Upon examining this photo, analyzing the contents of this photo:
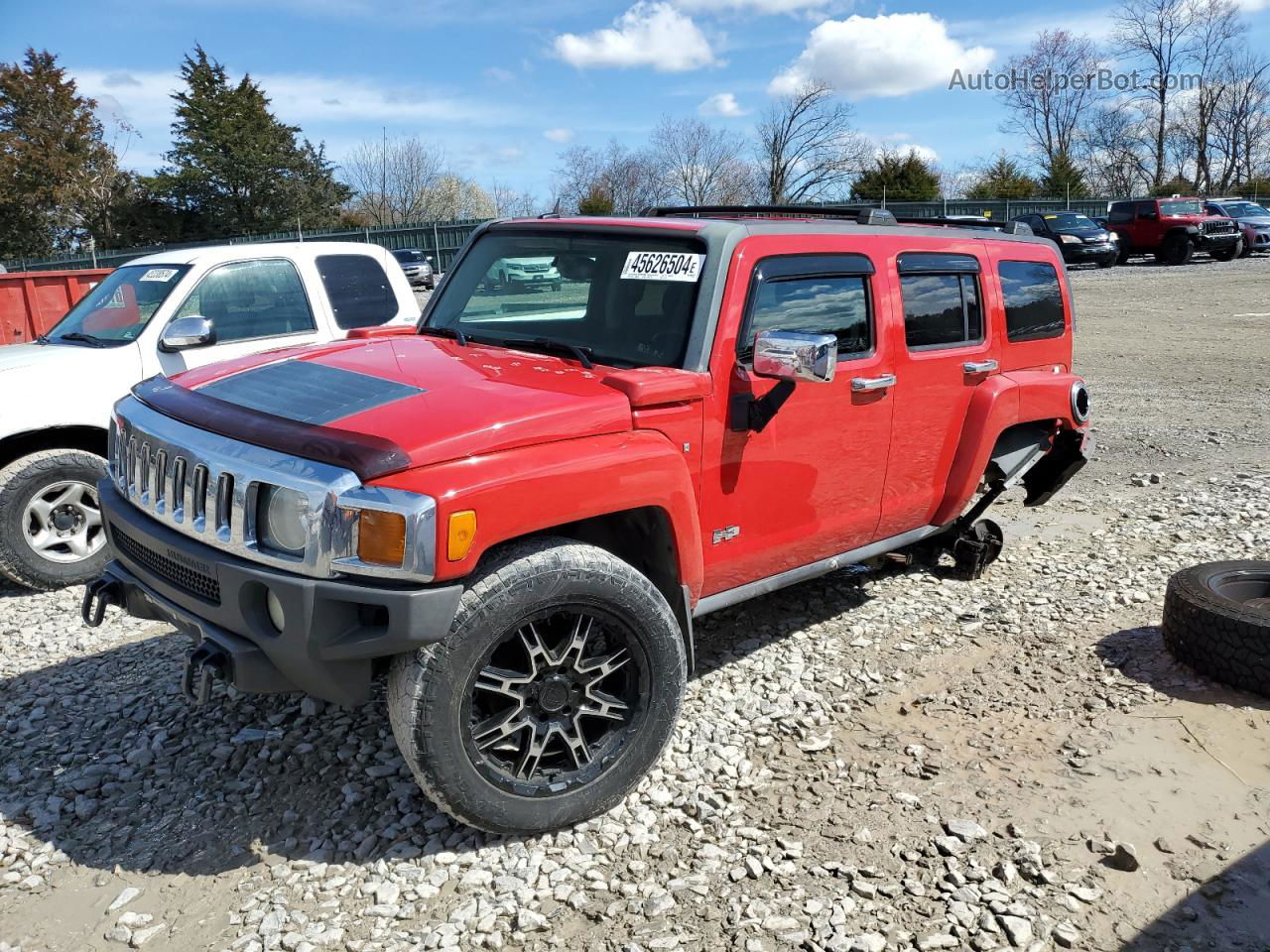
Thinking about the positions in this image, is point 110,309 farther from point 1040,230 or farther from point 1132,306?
point 1040,230

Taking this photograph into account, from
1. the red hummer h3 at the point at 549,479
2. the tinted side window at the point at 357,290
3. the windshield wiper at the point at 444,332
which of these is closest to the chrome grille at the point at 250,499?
the red hummer h3 at the point at 549,479

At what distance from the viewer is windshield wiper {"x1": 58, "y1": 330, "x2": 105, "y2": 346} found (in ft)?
19.2

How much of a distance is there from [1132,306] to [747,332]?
17.6 meters

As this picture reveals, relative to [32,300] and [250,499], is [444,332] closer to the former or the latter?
[250,499]

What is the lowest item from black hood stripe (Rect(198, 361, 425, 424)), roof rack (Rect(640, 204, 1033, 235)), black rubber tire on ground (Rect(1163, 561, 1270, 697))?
black rubber tire on ground (Rect(1163, 561, 1270, 697))

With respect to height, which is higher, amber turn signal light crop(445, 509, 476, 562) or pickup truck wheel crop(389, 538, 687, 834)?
amber turn signal light crop(445, 509, 476, 562)

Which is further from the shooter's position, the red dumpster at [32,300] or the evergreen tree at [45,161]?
the evergreen tree at [45,161]

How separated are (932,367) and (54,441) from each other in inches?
186

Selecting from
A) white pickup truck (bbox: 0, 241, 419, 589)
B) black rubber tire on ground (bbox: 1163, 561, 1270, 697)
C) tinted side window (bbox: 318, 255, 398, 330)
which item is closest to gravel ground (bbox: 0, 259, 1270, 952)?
black rubber tire on ground (bbox: 1163, 561, 1270, 697)

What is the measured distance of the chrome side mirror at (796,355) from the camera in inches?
129

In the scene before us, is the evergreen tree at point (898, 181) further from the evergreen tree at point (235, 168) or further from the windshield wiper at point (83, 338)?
the windshield wiper at point (83, 338)

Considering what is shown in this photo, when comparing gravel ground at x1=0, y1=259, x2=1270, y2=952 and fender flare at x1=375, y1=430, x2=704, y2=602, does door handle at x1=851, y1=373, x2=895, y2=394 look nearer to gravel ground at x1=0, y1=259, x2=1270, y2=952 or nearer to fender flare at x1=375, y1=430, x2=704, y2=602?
fender flare at x1=375, y1=430, x2=704, y2=602

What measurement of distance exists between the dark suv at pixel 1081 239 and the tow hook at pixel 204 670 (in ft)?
90.3

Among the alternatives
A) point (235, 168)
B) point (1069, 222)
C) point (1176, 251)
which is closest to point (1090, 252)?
point (1069, 222)
